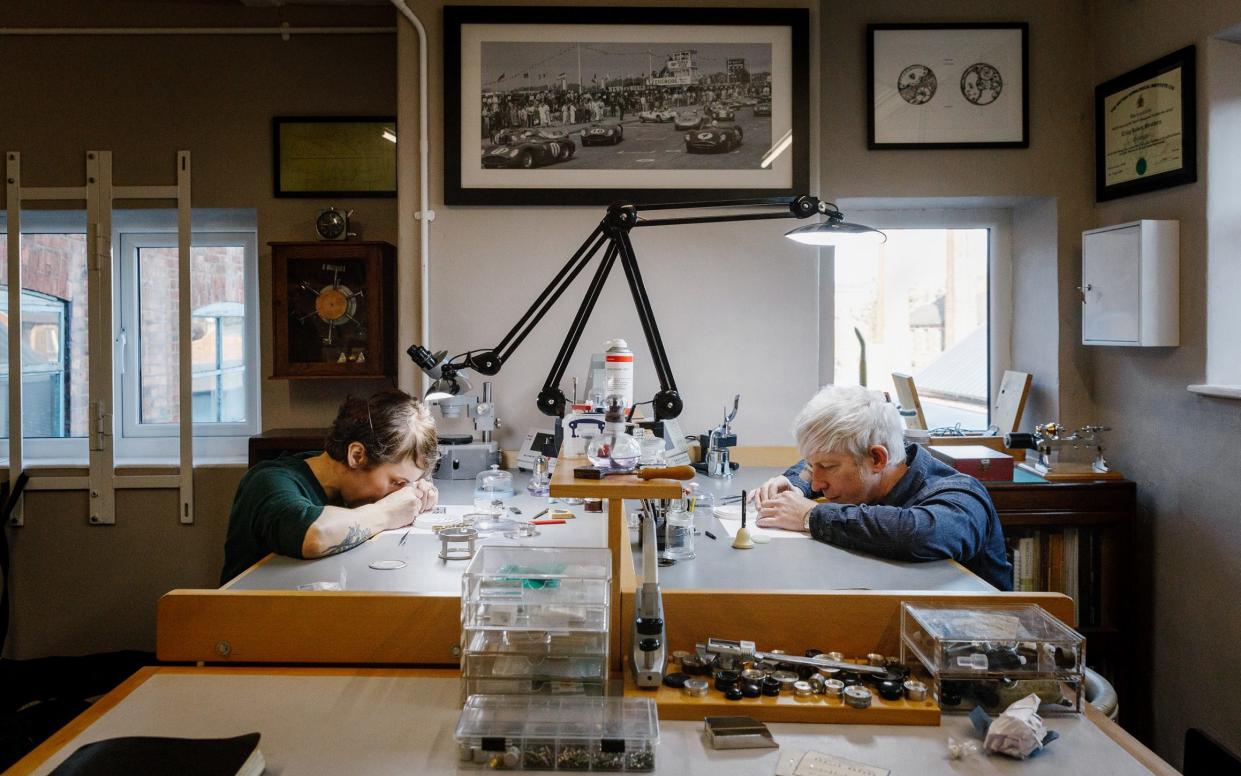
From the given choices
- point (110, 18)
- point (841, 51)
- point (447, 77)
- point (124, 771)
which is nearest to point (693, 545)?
point (124, 771)

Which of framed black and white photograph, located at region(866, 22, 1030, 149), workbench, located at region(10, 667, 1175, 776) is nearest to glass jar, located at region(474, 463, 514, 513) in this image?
workbench, located at region(10, 667, 1175, 776)

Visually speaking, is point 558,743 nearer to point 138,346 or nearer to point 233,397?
point 233,397

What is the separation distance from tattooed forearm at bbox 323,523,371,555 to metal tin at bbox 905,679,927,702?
1.25 metres

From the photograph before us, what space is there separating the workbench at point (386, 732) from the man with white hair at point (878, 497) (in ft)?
2.33

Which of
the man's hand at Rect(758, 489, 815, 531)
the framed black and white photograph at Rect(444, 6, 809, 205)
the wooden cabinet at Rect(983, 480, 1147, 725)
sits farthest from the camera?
the framed black and white photograph at Rect(444, 6, 809, 205)

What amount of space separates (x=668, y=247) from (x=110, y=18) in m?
2.45

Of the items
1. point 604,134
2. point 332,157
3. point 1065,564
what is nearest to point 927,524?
point 1065,564

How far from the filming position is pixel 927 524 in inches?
75.2

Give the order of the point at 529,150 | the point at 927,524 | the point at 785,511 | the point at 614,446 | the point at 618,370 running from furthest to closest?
the point at 529,150, the point at 785,511, the point at 927,524, the point at 618,370, the point at 614,446

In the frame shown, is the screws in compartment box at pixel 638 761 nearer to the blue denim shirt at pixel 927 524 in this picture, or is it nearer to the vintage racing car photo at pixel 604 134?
the blue denim shirt at pixel 927 524

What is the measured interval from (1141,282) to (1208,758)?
168 cm

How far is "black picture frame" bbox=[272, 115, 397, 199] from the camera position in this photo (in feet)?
11.7

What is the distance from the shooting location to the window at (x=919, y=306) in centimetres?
353

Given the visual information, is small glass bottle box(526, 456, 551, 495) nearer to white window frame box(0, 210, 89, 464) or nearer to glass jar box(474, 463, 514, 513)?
glass jar box(474, 463, 514, 513)
